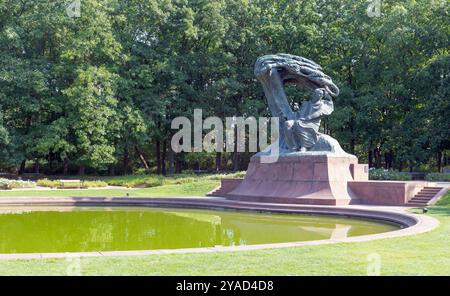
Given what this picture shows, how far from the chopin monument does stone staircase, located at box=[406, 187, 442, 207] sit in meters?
2.07

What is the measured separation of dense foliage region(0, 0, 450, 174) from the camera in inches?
1437

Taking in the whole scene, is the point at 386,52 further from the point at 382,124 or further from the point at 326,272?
the point at 326,272

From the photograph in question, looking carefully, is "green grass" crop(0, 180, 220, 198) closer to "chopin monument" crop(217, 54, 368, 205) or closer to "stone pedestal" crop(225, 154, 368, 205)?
"chopin monument" crop(217, 54, 368, 205)

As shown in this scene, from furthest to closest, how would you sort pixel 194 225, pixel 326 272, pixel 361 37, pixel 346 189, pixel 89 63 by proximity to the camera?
1. pixel 361 37
2. pixel 89 63
3. pixel 346 189
4. pixel 194 225
5. pixel 326 272

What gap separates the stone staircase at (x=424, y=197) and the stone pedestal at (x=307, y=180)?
2.06 meters

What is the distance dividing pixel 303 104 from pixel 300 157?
2.81 metres

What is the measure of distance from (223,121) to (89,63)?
1075cm

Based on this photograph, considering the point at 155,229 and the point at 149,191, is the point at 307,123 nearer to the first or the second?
the point at 149,191

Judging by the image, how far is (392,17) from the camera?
38281 mm

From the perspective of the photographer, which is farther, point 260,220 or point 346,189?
point 346,189

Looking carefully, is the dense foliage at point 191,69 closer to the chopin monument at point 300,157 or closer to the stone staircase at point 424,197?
the stone staircase at point 424,197

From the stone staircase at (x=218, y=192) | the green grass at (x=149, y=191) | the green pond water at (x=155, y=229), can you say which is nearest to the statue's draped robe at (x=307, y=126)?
the stone staircase at (x=218, y=192)
